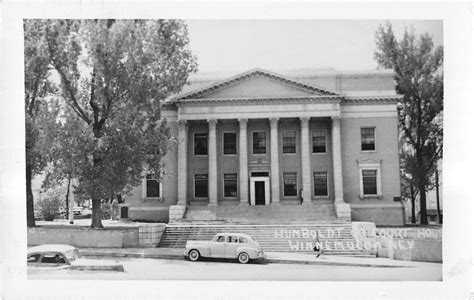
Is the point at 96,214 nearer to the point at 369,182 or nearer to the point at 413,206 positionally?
the point at 369,182

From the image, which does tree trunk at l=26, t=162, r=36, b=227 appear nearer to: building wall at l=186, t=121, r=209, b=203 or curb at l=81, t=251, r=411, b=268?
curb at l=81, t=251, r=411, b=268

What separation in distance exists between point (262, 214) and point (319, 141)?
511 centimetres

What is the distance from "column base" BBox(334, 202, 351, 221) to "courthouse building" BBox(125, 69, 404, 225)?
1.5 inches

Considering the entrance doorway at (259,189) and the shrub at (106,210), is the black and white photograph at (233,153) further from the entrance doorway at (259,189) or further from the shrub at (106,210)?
the entrance doorway at (259,189)

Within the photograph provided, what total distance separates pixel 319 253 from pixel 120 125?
795cm

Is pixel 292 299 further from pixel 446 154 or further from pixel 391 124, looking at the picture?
pixel 391 124

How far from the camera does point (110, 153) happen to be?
1950 cm

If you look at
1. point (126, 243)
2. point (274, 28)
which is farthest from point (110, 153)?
point (274, 28)

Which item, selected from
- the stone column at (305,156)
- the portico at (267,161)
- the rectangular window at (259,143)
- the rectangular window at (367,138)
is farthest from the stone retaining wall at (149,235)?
the rectangular window at (367,138)

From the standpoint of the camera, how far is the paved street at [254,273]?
16.3 metres

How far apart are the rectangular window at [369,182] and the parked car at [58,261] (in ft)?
35.8

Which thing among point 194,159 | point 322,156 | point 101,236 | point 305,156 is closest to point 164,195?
point 194,159

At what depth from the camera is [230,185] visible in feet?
79.3

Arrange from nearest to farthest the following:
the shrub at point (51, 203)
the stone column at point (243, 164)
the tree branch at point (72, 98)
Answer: the shrub at point (51, 203), the tree branch at point (72, 98), the stone column at point (243, 164)
